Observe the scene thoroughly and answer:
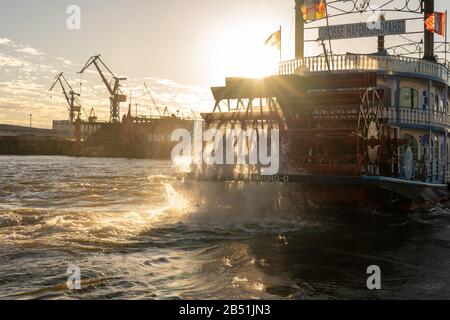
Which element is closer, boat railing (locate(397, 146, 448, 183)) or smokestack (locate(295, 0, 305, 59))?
boat railing (locate(397, 146, 448, 183))

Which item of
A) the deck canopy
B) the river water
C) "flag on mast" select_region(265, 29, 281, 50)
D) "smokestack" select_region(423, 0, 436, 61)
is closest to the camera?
the river water

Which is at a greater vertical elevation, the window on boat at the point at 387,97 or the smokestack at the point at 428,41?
the smokestack at the point at 428,41

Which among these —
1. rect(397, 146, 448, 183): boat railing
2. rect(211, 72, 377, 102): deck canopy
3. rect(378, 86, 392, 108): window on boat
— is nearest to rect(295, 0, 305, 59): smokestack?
rect(211, 72, 377, 102): deck canopy

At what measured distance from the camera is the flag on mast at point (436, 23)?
18.3m

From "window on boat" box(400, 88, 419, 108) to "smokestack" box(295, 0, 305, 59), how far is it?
5.21m

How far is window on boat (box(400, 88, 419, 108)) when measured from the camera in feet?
55.5

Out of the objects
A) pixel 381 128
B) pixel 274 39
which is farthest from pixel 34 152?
pixel 381 128

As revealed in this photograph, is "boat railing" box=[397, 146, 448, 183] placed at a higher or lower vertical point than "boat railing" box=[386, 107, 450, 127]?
lower

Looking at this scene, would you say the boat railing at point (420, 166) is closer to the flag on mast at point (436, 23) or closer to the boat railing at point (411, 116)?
the boat railing at point (411, 116)

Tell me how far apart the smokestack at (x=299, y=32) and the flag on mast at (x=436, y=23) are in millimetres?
4995

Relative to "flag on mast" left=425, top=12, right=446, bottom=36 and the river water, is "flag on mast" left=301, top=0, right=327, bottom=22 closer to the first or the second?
"flag on mast" left=425, top=12, right=446, bottom=36

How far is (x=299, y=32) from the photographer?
2081cm

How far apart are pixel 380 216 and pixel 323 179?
2.36 meters

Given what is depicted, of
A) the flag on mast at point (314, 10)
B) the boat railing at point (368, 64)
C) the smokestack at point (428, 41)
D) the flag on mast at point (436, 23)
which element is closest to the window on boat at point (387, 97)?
the boat railing at point (368, 64)
